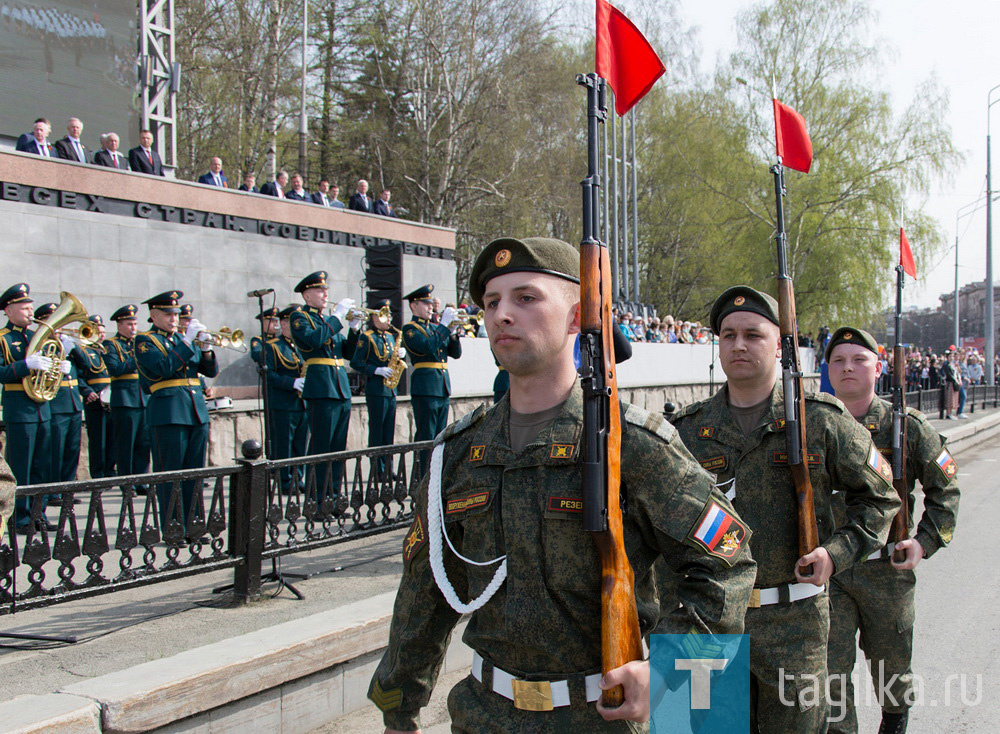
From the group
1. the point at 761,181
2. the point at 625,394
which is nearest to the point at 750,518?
the point at 625,394

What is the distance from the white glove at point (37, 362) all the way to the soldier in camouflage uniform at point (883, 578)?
6.89m

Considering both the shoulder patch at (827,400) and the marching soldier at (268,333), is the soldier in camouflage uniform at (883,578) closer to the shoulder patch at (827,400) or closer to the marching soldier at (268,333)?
the shoulder patch at (827,400)

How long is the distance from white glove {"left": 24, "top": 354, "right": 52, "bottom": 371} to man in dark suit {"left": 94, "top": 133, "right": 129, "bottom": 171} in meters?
6.77

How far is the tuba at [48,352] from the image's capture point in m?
8.21

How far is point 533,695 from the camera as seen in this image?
2.07m

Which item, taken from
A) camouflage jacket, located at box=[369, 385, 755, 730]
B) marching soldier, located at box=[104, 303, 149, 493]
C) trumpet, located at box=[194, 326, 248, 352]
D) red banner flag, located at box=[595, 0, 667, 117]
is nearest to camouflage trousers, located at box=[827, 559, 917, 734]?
camouflage jacket, located at box=[369, 385, 755, 730]

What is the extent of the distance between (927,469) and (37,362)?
24.3 feet

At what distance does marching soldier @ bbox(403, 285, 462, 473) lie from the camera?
10375 mm

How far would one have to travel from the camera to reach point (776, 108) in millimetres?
4250

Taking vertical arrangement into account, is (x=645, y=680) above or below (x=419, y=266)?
below

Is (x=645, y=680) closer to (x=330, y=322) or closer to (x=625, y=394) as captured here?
(x=330, y=322)

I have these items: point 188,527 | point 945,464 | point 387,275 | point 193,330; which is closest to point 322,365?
point 193,330

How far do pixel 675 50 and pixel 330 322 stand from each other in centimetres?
3380

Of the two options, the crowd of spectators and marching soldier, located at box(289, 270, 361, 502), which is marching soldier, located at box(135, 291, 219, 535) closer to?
marching soldier, located at box(289, 270, 361, 502)
